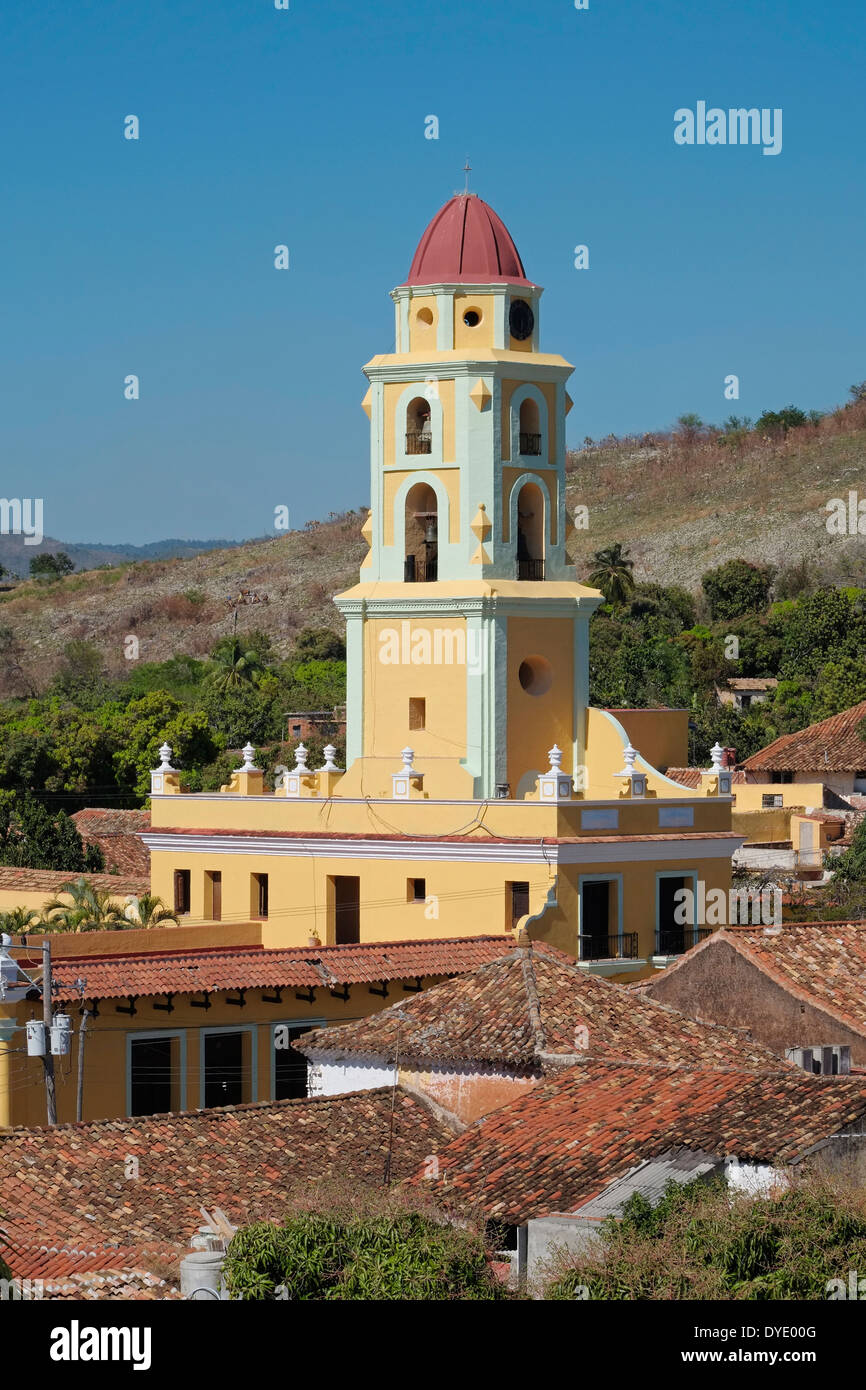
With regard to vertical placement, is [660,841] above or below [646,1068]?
above

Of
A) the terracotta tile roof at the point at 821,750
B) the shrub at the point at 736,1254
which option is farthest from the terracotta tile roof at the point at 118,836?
the shrub at the point at 736,1254

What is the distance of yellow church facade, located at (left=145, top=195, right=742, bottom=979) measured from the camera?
3609 centimetres

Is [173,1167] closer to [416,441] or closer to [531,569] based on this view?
[531,569]

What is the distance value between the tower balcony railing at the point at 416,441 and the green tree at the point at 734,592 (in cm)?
5810

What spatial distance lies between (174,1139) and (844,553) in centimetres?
9007

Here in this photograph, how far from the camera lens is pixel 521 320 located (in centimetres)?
3850

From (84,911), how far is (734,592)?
61534 millimetres

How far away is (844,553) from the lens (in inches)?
4318

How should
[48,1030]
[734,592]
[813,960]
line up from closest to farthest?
1. [48,1030]
2. [813,960]
3. [734,592]

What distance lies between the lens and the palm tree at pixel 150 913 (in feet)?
Answer: 124

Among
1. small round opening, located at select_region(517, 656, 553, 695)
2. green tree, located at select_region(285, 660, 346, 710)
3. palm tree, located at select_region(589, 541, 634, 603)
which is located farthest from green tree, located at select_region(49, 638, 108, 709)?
small round opening, located at select_region(517, 656, 553, 695)

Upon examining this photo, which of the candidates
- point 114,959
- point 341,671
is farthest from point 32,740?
point 114,959

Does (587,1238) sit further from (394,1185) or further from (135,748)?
(135,748)

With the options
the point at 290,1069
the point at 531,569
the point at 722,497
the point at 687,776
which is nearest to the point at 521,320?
the point at 531,569
